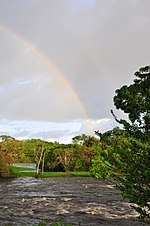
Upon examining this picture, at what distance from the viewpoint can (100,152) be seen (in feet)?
26.4

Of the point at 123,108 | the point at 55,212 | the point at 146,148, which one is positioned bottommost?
the point at 55,212

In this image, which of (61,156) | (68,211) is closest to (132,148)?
(68,211)

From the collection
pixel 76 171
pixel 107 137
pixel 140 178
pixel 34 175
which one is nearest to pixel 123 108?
pixel 107 137

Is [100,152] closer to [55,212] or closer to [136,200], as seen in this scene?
[136,200]

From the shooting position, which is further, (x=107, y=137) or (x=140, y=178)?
(x=107, y=137)

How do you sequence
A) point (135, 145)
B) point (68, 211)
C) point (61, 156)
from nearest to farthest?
point (135, 145)
point (68, 211)
point (61, 156)

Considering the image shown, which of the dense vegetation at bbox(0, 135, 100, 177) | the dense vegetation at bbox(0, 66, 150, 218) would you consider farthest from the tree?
the dense vegetation at bbox(0, 135, 100, 177)

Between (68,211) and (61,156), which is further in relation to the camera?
(61,156)

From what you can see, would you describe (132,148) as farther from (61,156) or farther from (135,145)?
(61,156)

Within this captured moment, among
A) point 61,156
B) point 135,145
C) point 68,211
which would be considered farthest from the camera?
point 61,156

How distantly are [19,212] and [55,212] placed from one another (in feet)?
9.27

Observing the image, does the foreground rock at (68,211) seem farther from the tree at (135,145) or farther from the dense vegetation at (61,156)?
the dense vegetation at (61,156)

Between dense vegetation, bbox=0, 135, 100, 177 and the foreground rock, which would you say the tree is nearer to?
the foreground rock

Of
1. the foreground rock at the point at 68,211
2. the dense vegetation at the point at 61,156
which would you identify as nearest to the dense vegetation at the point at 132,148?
the foreground rock at the point at 68,211
